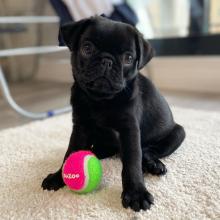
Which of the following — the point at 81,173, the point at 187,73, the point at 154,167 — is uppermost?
the point at 81,173

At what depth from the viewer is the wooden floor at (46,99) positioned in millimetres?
1863

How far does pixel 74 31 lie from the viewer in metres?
0.94

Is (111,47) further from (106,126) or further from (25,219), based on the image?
(25,219)

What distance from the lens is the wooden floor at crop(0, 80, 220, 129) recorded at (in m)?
1.86

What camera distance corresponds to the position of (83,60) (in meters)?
0.90

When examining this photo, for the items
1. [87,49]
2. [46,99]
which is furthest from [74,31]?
[46,99]

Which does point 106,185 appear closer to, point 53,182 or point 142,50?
point 53,182

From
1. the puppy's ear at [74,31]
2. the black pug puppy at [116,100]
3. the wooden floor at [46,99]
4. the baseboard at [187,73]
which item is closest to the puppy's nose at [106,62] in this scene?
the black pug puppy at [116,100]

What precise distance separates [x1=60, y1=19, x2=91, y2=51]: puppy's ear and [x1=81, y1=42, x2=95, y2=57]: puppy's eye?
5 cm

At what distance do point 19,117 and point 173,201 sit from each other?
3.97 feet

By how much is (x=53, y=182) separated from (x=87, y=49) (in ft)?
1.21

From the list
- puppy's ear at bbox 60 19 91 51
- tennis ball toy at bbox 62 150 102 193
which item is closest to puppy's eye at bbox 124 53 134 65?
puppy's ear at bbox 60 19 91 51

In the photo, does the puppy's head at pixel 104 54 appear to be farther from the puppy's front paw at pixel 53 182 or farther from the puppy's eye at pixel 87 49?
the puppy's front paw at pixel 53 182

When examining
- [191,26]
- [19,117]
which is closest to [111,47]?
[19,117]
